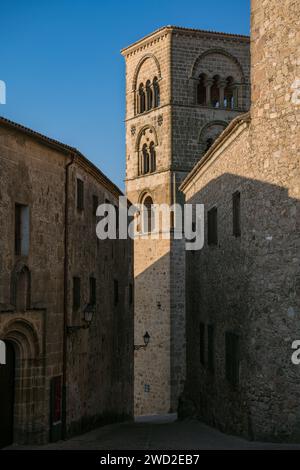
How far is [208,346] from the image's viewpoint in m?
18.6

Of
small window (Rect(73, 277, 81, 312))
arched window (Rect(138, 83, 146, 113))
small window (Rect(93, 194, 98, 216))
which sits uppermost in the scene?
arched window (Rect(138, 83, 146, 113))

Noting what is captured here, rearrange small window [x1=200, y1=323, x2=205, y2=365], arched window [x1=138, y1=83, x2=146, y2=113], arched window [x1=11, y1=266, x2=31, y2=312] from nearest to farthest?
arched window [x1=11, y1=266, x2=31, y2=312] < small window [x1=200, y1=323, x2=205, y2=365] < arched window [x1=138, y1=83, x2=146, y2=113]

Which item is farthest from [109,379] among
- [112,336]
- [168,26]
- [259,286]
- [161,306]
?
[168,26]

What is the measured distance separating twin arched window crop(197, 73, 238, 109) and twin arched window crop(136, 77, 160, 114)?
7.99 feet

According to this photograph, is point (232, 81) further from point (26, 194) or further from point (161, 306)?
point (26, 194)

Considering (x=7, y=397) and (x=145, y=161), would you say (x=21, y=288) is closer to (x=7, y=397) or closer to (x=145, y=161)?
(x=7, y=397)

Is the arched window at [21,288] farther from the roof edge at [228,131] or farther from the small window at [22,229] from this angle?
the roof edge at [228,131]

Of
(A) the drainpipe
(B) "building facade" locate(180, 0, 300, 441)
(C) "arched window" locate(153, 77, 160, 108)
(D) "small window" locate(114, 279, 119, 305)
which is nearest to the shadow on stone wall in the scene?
(B) "building facade" locate(180, 0, 300, 441)

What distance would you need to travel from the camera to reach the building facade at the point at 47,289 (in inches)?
522

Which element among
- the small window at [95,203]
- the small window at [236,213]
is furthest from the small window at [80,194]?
the small window at [236,213]

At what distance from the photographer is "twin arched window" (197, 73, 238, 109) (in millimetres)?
35969

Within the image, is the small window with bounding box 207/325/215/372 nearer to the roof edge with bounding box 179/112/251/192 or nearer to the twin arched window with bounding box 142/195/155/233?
the roof edge with bounding box 179/112/251/192

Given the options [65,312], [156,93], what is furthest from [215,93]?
[65,312]

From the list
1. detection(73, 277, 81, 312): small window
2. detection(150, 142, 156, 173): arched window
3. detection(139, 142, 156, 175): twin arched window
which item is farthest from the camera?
detection(139, 142, 156, 175): twin arched window
